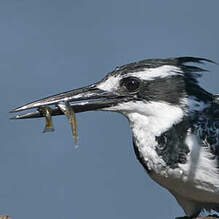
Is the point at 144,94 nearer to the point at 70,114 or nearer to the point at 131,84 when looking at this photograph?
the point at 131,84

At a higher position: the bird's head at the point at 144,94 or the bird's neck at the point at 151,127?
the bird's head at the point at 144,94

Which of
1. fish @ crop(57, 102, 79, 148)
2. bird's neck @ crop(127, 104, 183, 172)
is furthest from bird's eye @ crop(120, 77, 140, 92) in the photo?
fish @ crop(57, 102, 79, 148)

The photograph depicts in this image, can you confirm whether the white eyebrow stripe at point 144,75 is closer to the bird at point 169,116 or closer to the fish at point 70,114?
the bird at point 169,116

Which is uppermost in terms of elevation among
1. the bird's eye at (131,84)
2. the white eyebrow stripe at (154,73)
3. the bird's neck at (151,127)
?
the white eyebrow stripe at (154,73)

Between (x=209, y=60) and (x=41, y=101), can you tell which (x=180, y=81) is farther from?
(x=41, y=101)

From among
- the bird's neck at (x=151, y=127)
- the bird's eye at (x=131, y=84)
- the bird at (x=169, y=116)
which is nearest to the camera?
the bird at (x=169, y=116)

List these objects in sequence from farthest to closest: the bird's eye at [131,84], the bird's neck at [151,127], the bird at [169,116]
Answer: the bird's eye at [131,84], the bird's neck at [151,127], the bird at [169,116]

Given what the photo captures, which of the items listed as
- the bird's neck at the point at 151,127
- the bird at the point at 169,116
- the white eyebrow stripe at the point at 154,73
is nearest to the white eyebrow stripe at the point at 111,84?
the bird at the point at 169,116

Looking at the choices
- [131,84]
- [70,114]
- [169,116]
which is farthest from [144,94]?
[70,114]
